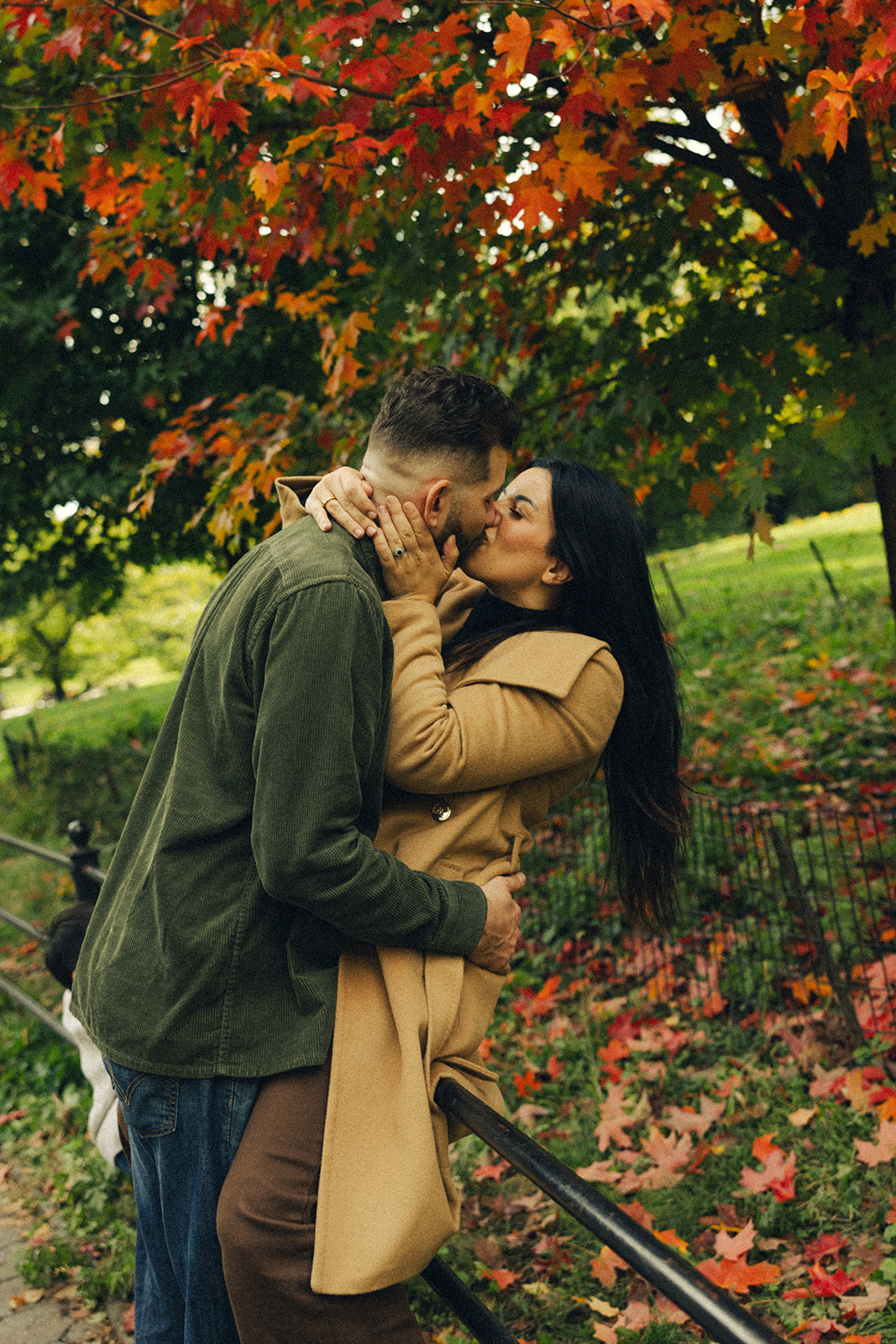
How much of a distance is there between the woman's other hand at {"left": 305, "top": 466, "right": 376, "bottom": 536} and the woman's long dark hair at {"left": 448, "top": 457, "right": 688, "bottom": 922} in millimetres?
477

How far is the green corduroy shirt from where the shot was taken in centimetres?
152

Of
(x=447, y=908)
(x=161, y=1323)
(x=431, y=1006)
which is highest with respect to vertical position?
(x=447, y=908)

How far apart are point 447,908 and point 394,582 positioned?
0.64 metres

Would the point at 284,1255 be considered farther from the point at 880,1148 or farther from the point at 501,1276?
the point at 880,1148

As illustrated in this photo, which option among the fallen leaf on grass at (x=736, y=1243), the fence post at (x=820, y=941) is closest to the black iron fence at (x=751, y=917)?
the fence post at (x=820, y=941)

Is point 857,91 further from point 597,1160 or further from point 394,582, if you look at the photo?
point 597,1160

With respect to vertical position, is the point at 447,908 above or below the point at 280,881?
below

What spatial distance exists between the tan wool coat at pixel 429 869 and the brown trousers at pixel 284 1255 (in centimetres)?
4

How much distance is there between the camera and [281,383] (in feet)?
31.8

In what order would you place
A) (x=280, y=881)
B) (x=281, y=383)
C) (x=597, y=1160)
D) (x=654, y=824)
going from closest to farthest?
(x=280, y=881) → (x=654, y=824) → (x=597, y=1160) → (x=281, y=383)

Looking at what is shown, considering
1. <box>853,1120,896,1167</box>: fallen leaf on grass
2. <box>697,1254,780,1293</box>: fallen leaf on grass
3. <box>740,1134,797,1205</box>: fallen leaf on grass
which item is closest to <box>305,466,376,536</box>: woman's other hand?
<box>697,1254,780,1293</box>: fallen leaf on grass

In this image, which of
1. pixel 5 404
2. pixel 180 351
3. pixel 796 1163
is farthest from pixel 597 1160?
pixel 5 404

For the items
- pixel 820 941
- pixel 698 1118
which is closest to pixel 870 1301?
pixel 698 1118

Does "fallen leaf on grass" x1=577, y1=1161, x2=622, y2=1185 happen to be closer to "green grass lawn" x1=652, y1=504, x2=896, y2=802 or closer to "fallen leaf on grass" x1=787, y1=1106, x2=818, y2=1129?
"fallen leaf on grass" x1=787, y1=1106, x2=818, y2=1129
